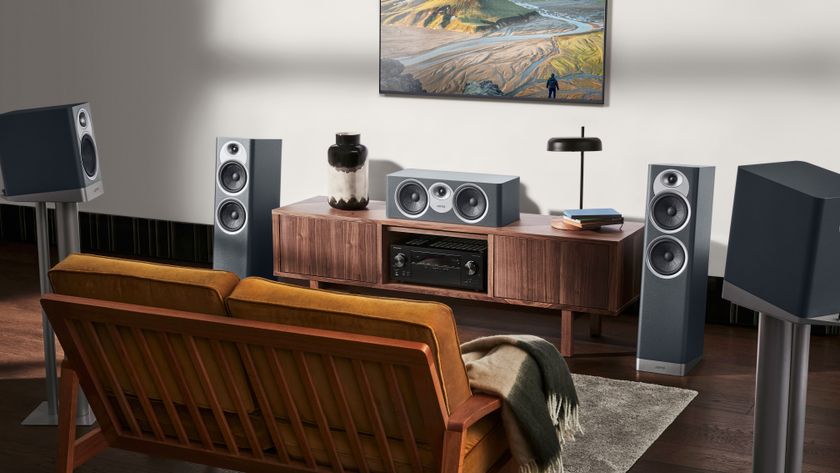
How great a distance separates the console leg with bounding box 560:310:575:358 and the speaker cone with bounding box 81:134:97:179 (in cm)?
225

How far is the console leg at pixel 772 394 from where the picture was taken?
8.52ft

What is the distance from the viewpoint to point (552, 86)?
226 inches

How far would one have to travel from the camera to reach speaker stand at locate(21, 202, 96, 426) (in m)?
4.04

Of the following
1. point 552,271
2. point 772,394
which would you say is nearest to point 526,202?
point 552,271

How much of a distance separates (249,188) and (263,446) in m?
2.84

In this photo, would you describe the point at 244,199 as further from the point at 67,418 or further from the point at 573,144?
the point at 67,418

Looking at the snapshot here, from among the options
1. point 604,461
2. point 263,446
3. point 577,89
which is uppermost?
point 577,89

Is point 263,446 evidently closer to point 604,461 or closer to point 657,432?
point 604,461

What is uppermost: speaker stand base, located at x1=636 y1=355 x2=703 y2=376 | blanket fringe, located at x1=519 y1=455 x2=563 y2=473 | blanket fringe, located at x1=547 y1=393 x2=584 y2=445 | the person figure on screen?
the person figure on screen

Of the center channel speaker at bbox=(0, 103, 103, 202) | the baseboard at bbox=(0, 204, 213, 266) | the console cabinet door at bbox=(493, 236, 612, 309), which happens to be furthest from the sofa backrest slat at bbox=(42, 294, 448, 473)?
the baseboard at bbox=(0, 204, 213, 266)

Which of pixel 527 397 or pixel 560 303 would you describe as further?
pixel 560 303

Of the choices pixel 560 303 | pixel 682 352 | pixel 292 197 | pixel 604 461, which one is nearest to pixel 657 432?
pixel 604 461

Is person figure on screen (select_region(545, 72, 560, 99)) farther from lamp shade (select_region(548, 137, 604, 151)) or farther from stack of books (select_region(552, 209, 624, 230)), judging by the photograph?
stack of books (select_region(552, 209, 624, 230))

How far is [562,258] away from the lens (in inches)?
204
